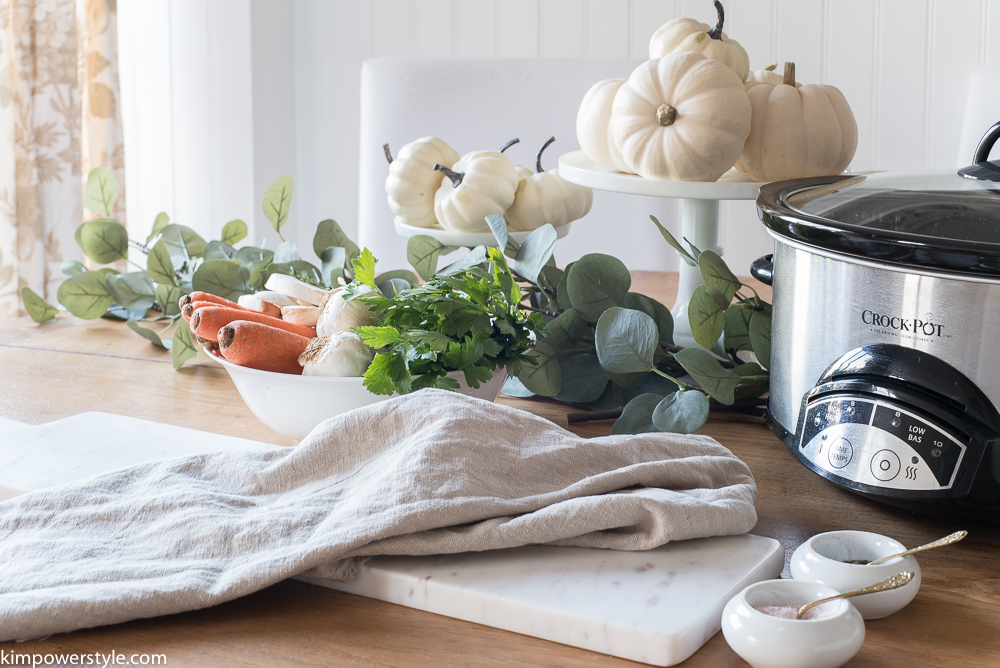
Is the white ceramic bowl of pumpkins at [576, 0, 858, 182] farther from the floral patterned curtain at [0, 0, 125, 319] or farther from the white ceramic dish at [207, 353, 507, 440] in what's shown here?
the floral patterned curtain at [0, 0, 125, 319]

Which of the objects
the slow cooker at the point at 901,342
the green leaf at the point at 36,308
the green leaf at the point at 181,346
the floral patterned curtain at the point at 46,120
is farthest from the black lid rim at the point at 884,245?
the floral patterned curtain at the point at 46,120

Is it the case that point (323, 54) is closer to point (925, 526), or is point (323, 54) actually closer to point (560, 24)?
point (560, 24)

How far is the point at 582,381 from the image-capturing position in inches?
30.2

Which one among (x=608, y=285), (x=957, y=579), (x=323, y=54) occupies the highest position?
(x=323, y=54)

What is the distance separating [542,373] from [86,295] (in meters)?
0.61

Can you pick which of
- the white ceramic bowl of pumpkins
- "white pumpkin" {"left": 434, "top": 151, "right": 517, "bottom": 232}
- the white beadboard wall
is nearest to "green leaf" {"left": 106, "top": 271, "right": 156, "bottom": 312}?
"white pumpkin" {"left": 434, "top": 151, "right": 517, "bottom": 232}

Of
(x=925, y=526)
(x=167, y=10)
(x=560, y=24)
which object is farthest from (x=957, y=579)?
(x=167, y=10)

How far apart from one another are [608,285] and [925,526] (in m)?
0.30

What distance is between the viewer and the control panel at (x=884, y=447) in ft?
1.71

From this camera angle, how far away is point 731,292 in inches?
27.9

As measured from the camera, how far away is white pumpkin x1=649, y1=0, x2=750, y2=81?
855 millimetres

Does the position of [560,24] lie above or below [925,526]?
above

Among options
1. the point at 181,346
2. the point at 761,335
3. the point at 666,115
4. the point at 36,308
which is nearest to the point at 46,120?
the point at 36,308

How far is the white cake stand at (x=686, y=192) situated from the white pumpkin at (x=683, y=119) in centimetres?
2
